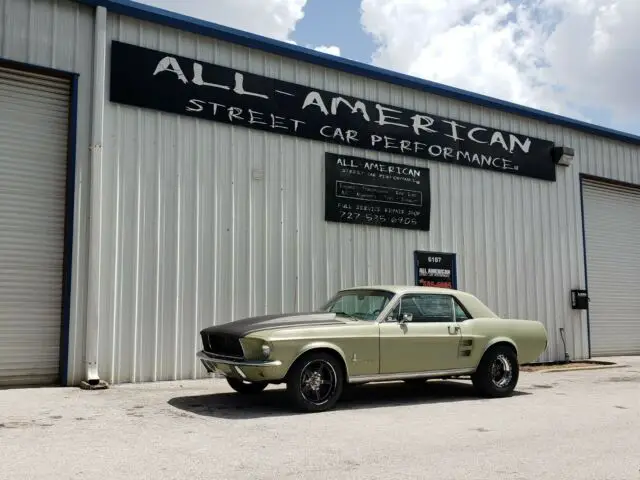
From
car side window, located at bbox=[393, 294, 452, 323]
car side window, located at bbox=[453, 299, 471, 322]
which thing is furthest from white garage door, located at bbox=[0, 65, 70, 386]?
car side window, located at bbox=[453, 299, 471, 322]

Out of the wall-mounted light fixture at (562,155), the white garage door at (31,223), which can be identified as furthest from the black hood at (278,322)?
the wall-mounted light fixture at (562,155)

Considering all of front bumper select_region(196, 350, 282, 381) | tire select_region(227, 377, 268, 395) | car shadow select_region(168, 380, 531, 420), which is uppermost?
front bumper select_region(196, 350, 282, 381)

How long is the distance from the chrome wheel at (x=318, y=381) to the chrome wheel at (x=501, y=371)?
9.05ft

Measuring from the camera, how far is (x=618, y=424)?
733cm

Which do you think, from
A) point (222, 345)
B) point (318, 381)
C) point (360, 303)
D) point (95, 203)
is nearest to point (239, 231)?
point (95, 203)

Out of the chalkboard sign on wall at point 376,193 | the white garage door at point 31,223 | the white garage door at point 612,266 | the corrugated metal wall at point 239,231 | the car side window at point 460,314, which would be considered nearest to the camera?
the car side window at point 460,314

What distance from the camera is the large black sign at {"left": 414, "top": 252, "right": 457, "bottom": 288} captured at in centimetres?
1380

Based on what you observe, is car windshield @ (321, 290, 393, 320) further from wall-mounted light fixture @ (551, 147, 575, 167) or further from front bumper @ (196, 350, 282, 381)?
wall-mounted light fixture @ (551, 147, 575, 167)

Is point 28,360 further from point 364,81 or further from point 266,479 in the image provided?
point 364,81

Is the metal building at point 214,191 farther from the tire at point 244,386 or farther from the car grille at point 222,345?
the car grille at point 222,345

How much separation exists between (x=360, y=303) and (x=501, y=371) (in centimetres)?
239

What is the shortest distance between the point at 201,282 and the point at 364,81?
560cm

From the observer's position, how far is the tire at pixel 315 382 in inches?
300

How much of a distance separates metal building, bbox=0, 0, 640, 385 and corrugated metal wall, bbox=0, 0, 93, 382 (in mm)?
31
